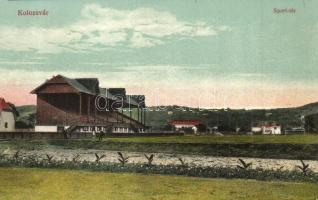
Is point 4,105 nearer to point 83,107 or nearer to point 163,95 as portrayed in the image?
point 83,107

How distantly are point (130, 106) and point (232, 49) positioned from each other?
1815mm

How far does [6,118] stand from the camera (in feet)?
28.0

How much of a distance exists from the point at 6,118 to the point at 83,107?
4.70 feet

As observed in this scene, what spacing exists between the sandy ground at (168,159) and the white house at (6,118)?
0.52 m

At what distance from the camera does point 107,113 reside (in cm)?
793

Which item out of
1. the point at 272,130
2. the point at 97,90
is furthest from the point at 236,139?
the point at 97,90

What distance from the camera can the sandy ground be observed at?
7.36 metres

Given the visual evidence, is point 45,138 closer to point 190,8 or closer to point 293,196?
point 190,8

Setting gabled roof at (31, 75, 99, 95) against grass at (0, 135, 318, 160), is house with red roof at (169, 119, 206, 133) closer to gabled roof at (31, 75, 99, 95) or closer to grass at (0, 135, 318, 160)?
grass at (0, 135, 318, 160)

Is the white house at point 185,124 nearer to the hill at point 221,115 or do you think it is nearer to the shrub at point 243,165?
the hill at point 221,115

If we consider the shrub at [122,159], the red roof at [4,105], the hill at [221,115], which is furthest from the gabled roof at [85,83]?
the shrub at [122,159]

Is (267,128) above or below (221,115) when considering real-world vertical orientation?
below

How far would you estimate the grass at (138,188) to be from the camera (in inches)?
258

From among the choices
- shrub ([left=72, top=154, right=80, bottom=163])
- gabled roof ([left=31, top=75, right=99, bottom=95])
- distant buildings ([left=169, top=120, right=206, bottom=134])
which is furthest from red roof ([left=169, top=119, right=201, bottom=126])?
shrub ([left=72, top=154, right=80, bottom=163])
